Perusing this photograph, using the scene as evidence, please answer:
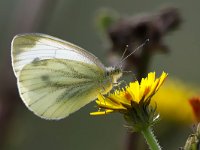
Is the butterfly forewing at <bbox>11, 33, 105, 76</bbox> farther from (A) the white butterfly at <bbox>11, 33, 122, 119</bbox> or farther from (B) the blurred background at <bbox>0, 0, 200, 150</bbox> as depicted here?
(B) the blurred background at <bbox>0, 0, 200, 150</bbox>

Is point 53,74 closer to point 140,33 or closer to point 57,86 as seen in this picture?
point 57,86

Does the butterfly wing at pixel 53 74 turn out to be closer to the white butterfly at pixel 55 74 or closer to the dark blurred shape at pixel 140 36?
the white butterfly at pixel 55 74

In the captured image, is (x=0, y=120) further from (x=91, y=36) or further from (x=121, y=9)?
(x=121, y=9)

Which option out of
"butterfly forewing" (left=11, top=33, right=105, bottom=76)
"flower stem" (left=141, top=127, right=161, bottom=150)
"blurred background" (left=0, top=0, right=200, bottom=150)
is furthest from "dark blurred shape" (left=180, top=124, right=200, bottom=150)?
"blurred background" (left=0, top=0, right=200, bottom=150)

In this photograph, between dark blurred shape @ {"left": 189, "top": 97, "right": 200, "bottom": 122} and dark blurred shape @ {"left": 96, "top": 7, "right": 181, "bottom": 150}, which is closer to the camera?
dark blurred shape @ {"left": 189, "top": 97, "right": 200, "bottom": 122}

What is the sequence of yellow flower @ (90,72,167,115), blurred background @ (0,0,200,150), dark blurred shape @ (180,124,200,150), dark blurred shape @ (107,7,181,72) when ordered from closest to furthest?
dark blurred shape @ (180,124,200,150) → yellow flower @ (90,72,167,115) → dark blurred shape @ (107,7,181,72) → blurred background @ (0,0,200,150)

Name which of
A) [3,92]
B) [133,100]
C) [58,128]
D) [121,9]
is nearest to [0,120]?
[3,92]

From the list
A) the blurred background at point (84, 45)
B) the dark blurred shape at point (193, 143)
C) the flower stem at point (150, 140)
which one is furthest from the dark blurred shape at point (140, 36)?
the dark blurred shape at point (193, 143)
